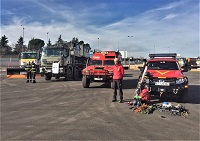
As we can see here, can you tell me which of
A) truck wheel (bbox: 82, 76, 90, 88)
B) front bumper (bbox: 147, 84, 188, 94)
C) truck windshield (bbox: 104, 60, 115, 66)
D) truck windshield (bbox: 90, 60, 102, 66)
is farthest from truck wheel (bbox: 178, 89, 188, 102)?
truck windshield (bbox: 90, 60, 102, 66)

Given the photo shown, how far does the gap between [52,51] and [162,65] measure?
35.9 ft

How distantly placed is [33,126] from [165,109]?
14.1 feet

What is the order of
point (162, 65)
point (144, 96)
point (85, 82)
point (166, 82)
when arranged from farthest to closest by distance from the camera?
point (85, 82) < point (162, 65) < point (166, 82) < point (144, 96)

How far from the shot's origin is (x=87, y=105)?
857 cm

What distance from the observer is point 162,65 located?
1043cm

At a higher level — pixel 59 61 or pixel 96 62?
pixel 59 61

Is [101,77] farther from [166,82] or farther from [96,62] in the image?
[166,82]

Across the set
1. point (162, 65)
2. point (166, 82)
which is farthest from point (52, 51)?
point (166, 82)

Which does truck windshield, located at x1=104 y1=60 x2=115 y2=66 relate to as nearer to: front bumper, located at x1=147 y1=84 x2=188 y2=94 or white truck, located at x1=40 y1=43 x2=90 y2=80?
white truck, located at x1=40 y1=43 x2=90 y2=80

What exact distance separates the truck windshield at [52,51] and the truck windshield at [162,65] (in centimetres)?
992

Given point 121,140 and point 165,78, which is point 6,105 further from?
point 165,78

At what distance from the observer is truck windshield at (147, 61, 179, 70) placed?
10.2m

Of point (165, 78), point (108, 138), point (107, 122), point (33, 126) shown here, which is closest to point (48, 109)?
point (33, 126)

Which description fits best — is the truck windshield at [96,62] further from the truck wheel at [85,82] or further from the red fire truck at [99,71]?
the truck wheel at [85,82]
